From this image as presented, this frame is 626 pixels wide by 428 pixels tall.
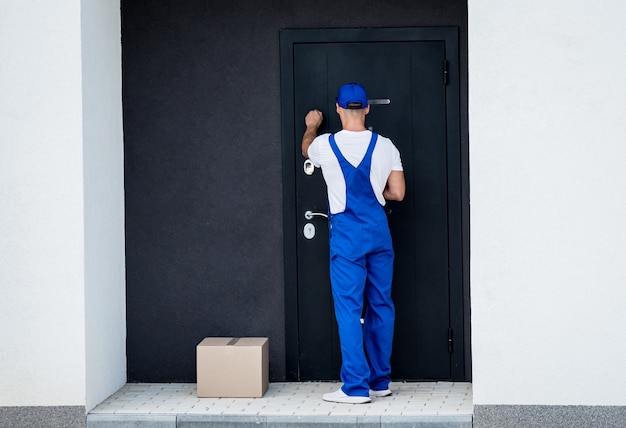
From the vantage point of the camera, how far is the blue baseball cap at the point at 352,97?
18.7 feet

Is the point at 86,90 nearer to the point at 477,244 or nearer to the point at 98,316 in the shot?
the point at 98,316

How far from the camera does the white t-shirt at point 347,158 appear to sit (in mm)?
5703

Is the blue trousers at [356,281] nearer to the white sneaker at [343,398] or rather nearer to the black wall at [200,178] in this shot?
the white sneaker at [343,398]

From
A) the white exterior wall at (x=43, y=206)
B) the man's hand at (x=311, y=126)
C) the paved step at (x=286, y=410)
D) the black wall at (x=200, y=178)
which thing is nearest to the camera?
the paved step at (x=286, y=410)

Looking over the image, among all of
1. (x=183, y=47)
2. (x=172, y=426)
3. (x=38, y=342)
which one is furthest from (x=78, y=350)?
(x=183, y=47)

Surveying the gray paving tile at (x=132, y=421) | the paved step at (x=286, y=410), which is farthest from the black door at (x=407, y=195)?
the gray paving tile at (x=132, y=421)

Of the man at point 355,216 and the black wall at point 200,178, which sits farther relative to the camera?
the black wall at point 200,178

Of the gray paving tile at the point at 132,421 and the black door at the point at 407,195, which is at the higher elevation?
the black door at the point at 407,195

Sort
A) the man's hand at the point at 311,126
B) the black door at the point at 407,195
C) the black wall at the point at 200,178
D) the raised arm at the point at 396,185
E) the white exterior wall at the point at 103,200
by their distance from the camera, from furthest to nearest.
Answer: the black wall at the point at 200,178, the black door at the point at 407,195, the man's hand at the point at 311,126, the raised arm at the point at 396,185, the white exterior wall at the point at 103,200

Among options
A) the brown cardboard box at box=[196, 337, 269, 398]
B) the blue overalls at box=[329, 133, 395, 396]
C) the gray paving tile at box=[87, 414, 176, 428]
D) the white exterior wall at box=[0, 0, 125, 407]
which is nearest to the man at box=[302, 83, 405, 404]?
the blue overalls at box=[329, 133, 395, 396]

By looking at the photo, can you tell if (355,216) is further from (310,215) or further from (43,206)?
(43,206)

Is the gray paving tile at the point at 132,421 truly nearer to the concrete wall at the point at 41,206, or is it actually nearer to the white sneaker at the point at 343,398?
the concrete wall at the point at 41,206

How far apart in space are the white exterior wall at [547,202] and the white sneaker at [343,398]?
0.67m

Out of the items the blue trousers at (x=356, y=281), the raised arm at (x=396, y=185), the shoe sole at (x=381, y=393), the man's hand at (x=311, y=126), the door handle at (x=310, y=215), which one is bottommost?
the shoe sole at (x=381, y=393)
